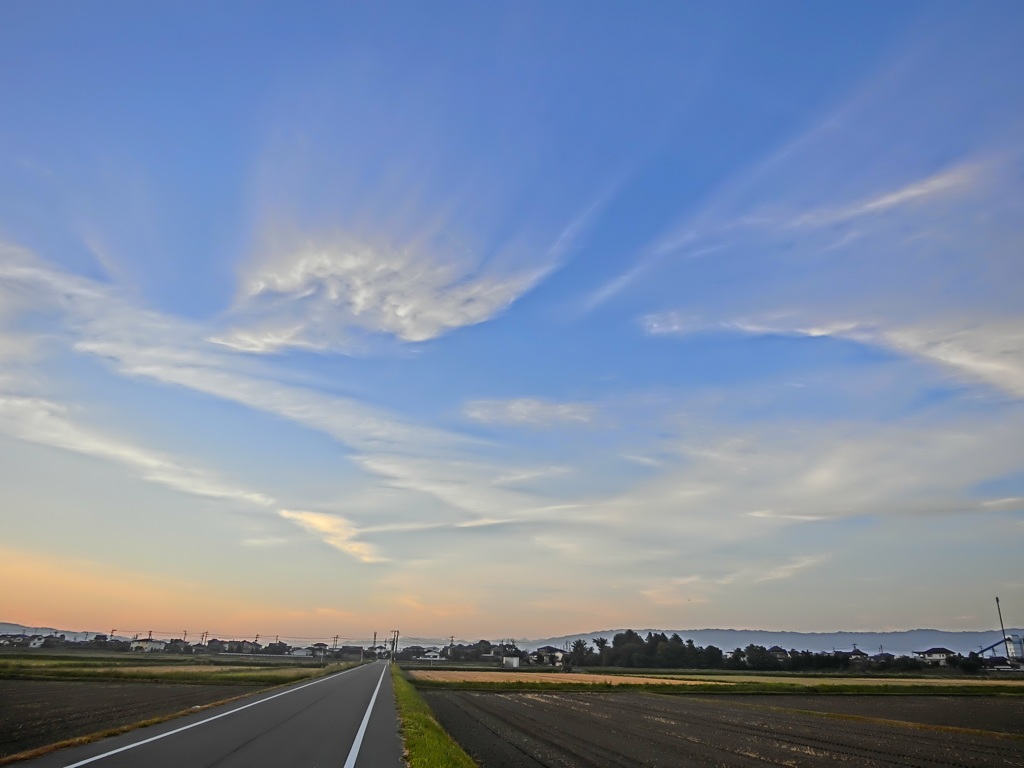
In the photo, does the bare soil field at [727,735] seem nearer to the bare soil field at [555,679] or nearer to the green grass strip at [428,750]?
the green grass strip at [428,750]

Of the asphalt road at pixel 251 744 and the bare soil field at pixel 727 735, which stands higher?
the asphalt road at pixel 251 744

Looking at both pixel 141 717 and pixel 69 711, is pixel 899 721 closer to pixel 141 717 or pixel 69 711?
pixel 141 717

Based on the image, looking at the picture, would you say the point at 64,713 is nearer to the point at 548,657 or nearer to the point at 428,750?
the point at 428,750

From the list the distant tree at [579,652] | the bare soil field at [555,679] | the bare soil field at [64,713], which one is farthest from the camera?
the distant tree at [579,652]

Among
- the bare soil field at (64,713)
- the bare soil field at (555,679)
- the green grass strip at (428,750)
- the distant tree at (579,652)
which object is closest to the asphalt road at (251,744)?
the green grass strip at (428,750)

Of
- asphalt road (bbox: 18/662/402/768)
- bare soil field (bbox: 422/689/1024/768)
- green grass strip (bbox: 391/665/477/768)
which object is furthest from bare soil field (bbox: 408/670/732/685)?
green grass strip (bbox: 391/665/477/768)

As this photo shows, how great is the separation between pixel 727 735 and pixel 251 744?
60.8 ft

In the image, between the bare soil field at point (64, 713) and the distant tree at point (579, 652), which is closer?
the bare soil field at point (64, 713)

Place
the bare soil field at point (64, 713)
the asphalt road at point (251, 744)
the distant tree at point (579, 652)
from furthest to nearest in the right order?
the distant tree at point (579, 652) → the bare soil field at point (64, 713) → the asphalt road at point (251, 744)

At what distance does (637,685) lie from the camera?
2699 inches

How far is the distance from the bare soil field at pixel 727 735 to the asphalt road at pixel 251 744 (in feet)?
10.7

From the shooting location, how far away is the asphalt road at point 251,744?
40.1 feet

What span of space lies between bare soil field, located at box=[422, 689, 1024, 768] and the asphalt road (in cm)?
325

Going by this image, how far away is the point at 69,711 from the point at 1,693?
12739 mm
